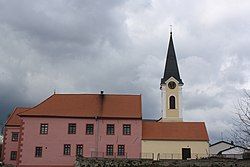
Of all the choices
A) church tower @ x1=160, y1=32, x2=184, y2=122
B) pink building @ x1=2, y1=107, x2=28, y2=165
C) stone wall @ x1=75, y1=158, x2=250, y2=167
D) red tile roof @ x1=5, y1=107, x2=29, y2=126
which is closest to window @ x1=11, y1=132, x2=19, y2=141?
pink building @ x1=2, y1=107, x2=28, y2=165

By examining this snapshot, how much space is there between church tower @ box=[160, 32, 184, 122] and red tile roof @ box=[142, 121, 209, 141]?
926 centimetres

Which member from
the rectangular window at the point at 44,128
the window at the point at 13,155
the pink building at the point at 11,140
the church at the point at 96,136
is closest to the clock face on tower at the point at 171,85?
the church at the point at 96,136

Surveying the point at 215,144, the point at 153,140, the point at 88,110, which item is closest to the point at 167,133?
the point at 153,140

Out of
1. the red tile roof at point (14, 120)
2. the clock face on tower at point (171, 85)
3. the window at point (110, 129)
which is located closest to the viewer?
the window at point (110, 129)

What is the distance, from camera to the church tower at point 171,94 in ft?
184

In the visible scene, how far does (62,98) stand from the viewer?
4697cm

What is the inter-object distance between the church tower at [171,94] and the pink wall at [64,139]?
13209 mm

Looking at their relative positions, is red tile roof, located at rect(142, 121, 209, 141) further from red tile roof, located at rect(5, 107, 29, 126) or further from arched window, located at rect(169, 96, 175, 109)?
red tile roof, located at rect(5, 107, 29, 126)

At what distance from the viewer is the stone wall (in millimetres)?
33219

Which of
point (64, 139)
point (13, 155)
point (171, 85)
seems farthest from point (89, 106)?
point (171, 85)

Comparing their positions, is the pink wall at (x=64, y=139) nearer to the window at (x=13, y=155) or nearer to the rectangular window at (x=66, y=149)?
the rectangular window at (x=66, y=149)

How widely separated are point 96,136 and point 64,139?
12.1 ft

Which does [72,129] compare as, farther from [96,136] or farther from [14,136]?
[14,136]

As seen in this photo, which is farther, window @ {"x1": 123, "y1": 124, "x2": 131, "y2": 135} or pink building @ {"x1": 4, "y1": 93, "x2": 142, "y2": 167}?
window @ {"x1": 123, "y1": 124, "x2": 131, "y2": 135}
